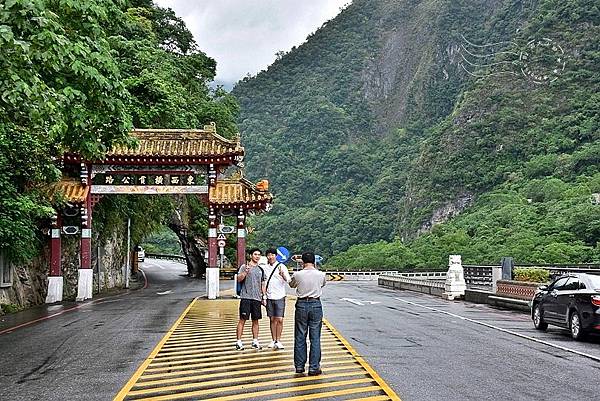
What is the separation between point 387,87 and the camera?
529ft

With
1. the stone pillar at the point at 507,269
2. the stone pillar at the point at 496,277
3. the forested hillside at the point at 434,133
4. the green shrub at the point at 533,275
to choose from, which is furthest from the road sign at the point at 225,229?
the forested hillside at the point at 434,133

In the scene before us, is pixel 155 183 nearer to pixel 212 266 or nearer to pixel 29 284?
pixel 212 266

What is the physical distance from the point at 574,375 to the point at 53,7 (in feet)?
34.2

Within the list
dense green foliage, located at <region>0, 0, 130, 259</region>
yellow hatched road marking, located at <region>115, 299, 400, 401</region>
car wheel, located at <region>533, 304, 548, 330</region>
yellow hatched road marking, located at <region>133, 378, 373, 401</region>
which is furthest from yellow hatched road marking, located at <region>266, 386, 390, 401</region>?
car wheel, located at <region>533, 304, 548, 330</region>

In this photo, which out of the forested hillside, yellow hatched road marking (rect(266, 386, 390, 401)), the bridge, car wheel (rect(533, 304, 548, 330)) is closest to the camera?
yellow hatched road marking (rect(266, 386, 390, 401))

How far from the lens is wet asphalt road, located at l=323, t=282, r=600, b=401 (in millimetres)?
9906

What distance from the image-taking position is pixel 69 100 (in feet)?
41.5

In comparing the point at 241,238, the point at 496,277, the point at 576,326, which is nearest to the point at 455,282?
the point at 496,277

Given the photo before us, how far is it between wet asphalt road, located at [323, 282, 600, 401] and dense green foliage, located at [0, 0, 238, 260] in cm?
673

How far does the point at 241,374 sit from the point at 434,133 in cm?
10413

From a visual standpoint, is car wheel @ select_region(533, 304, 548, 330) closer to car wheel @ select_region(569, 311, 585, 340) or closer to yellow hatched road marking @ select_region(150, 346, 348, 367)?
car wheel @ select_region(569, 311, 585, 340)

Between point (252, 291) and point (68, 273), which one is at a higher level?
point (252, 291)

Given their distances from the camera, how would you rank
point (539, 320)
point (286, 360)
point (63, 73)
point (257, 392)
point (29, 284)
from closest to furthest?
point (257, 392)
point (286, 360)
point (63, 73)
point (539, 320)
point (29, 284)

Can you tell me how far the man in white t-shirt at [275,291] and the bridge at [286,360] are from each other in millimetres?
451
